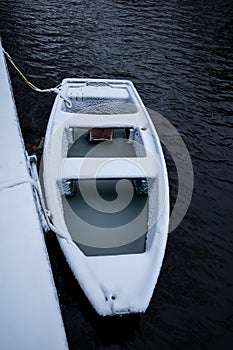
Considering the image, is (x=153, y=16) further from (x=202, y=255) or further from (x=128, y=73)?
(x=202, y=255)

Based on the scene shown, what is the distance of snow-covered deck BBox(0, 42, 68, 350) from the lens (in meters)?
2.81

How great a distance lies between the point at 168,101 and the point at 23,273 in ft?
34.3

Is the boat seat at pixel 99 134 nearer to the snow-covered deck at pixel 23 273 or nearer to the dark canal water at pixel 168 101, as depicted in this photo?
the dark canal water at pixel 168 101

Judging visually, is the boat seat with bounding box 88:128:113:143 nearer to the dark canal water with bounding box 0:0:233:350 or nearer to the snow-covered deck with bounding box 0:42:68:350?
the dark canal water with bounding box 0:0:233:350

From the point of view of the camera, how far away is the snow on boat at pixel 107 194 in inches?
206

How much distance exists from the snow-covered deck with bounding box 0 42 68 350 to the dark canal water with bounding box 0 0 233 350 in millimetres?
2751

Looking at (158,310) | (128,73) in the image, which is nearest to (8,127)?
(158,310)

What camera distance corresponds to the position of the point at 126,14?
1967 cm

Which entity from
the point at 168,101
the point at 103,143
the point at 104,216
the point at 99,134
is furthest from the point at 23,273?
the point at 168,101

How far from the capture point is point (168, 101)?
12656 millimetres

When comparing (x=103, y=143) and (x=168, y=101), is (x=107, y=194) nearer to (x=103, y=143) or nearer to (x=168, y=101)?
(x=103, y=143)

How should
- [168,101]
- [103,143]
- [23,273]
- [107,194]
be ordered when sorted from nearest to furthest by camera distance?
1. [23,273]
2. [107,194]
3. [103,143]
4. [168,101]

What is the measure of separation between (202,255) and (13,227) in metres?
4.87

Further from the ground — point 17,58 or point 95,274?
point 17,58
